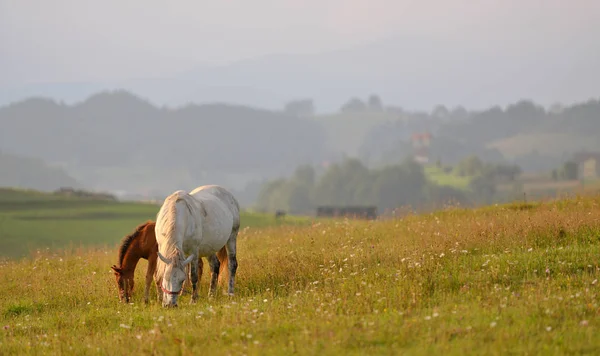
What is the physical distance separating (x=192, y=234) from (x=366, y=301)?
4541 millimetres

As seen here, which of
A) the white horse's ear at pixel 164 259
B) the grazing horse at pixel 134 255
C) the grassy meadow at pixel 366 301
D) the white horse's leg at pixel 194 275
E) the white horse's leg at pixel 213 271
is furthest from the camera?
the grazing horse at pixel 134 255

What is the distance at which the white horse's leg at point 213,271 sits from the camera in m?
15.5

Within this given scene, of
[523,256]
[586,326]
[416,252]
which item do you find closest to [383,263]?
[416,252]

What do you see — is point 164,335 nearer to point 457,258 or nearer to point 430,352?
point 430,352

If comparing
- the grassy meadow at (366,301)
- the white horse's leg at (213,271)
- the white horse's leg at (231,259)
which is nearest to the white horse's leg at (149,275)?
the grassy meadow at (366,301)

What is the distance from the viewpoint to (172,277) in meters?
13.5

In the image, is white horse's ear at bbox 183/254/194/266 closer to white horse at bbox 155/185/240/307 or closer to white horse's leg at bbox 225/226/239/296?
white horse at bbox 155/185/240/307

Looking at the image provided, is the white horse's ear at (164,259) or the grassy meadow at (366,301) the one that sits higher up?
the white horse's ear at (164,259)

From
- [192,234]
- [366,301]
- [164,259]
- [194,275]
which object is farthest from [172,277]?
[366,301]

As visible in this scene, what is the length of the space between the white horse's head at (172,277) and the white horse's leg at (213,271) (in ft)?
6.35

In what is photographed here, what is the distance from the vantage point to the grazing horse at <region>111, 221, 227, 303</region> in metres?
15.7

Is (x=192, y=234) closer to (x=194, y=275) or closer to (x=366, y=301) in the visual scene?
(x=194, y=275)

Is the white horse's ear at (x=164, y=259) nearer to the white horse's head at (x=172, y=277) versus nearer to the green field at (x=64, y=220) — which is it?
the white horse's head at (x=172, y=277)

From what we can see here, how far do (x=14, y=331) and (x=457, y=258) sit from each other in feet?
29.1
